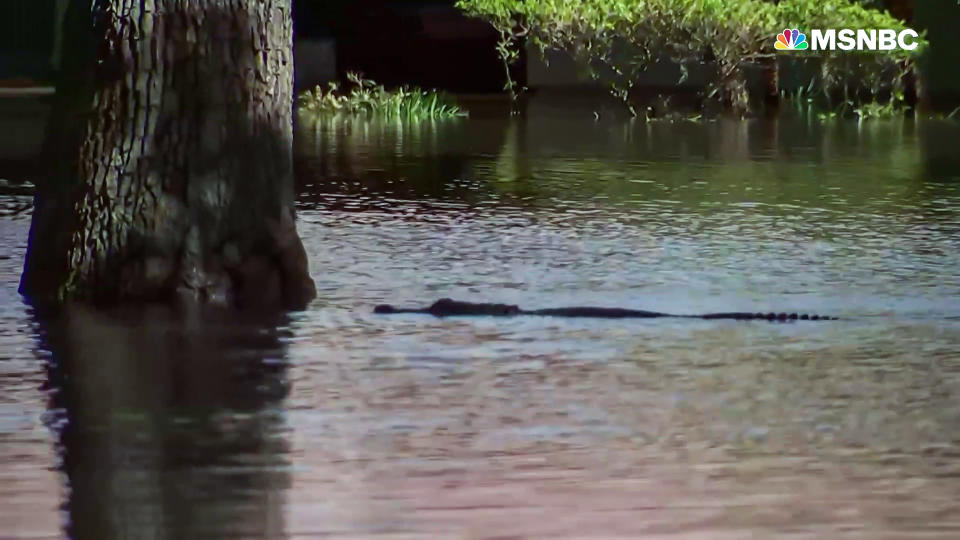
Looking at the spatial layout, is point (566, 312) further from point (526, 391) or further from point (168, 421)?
point (168, 421)

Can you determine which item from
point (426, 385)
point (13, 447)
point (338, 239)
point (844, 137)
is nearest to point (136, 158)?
point (426, 385)

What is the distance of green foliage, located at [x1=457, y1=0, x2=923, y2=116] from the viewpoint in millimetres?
23078

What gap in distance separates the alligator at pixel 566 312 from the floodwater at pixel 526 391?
6.5 inches

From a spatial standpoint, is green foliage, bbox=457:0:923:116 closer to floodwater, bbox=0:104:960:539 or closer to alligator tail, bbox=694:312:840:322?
floodwater, bbox=0:104:960:539

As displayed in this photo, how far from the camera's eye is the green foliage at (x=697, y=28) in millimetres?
23078

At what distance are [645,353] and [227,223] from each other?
6.21ft

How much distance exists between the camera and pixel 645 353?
27.0ft

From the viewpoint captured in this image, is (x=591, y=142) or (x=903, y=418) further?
(x=591, y=142)

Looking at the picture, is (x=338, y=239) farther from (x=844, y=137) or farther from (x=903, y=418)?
(x=844, y=137)

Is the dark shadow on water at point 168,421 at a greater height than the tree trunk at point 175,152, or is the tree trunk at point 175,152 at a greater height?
the tree trunk at point 175,152

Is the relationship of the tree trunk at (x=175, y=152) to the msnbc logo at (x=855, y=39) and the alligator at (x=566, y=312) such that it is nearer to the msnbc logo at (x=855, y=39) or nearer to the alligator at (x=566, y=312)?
the alligator at (x=566, y=312)

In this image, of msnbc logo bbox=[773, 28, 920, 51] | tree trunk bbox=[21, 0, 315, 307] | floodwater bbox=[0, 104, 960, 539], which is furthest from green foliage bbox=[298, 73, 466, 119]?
tree trunk bbox=[21, 0, 315, 307]

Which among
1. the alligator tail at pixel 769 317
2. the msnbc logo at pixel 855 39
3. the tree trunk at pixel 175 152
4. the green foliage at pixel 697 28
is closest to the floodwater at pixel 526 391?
the alligator tail at pixel 769 317

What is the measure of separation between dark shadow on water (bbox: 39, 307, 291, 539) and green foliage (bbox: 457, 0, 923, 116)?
1469 cm
